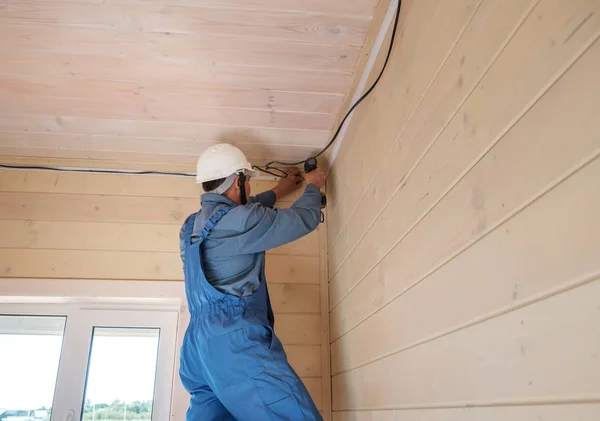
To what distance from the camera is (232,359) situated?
153cm

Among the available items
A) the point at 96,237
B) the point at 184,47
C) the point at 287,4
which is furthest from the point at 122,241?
the point at 287,4

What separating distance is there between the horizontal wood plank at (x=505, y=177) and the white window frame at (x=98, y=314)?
1269 millimetres

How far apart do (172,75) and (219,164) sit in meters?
0.39

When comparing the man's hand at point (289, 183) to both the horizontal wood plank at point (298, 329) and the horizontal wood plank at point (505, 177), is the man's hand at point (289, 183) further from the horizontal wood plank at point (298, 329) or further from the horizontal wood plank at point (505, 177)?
the horizontal wood plank at point (505, 177)

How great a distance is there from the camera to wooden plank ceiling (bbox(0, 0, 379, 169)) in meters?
1.50

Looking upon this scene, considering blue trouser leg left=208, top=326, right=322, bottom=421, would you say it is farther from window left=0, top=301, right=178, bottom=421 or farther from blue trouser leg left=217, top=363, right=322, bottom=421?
window left=0, top=301, right=178, bottom=421

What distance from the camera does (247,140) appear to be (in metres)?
2.21

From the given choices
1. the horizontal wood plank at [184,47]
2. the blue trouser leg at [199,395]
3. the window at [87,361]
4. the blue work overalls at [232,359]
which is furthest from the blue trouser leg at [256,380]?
the horizontal wood plank at [184,47]

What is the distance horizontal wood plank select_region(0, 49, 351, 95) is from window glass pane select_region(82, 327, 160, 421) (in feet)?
4.03

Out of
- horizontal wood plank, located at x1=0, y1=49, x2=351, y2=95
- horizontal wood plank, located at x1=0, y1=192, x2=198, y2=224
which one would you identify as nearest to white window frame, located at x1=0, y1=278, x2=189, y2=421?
horizontal wood plank, located at x1=0, y1=192, x2=198, y2=224

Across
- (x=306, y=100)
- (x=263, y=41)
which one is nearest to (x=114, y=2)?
(x=263, y=41)

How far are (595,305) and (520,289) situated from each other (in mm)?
143

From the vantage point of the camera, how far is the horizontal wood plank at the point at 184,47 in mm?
1580

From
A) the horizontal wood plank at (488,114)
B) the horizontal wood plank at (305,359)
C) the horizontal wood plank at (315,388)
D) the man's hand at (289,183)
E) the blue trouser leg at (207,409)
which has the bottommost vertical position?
the blue trouser leg at (207,409)
